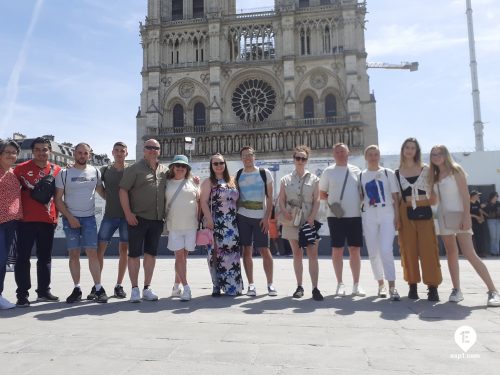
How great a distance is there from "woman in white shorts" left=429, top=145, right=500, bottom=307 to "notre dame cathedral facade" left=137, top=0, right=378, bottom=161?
2681 centimetres

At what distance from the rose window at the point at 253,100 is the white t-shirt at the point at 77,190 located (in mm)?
29092

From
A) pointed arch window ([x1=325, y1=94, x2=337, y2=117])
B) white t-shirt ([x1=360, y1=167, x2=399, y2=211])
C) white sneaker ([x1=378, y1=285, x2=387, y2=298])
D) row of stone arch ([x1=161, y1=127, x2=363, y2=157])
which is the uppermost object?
pointed arch window ([x1=325, y1=94, x2=337, y2=117])

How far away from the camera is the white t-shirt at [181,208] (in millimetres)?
5238

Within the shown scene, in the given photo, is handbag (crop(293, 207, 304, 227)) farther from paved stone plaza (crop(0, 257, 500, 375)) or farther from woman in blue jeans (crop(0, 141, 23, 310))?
woman in blue jeans (crop(0, 141, 23, 310))

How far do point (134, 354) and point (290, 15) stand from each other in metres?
34.3

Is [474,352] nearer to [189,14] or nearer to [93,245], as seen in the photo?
[93,245]

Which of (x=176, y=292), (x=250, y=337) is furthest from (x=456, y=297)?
(x=176, y=292)

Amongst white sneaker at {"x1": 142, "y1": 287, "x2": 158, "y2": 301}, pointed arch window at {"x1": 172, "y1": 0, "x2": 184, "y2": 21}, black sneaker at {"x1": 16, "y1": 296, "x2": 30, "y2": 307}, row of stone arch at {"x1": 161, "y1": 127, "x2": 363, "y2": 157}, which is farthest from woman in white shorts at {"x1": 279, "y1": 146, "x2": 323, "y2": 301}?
pointed arch window at {"x1": 172, "y1": 0, "x2": 184, "y2": 21}

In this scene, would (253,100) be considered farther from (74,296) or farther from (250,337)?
(250,337)

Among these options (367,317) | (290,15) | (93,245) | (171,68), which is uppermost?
(290,15)

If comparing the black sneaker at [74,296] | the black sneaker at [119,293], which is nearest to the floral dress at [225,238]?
the black sneaker at [119,293]

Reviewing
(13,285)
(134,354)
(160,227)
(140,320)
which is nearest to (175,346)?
(134,354)

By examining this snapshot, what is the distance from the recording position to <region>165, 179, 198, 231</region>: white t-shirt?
17.2 feet

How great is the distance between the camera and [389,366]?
2.63 metres
